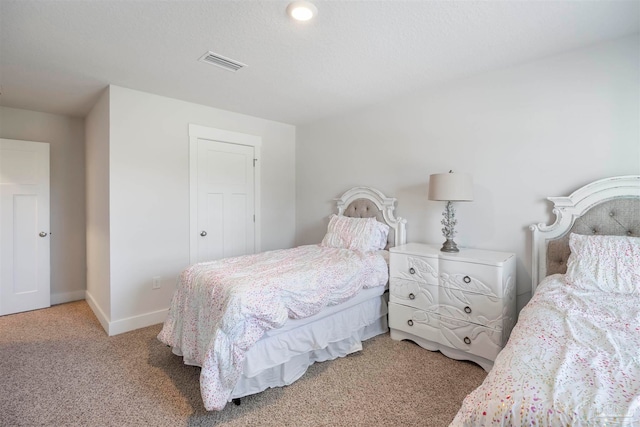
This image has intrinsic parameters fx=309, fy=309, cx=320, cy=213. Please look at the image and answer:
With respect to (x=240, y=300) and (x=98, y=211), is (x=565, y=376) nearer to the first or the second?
(x=240, y=300)

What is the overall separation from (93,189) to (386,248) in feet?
11.1

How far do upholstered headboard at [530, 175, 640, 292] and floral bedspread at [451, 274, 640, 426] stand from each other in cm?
85

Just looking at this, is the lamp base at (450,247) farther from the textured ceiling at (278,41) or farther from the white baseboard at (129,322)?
the white baseboard at (129,322)

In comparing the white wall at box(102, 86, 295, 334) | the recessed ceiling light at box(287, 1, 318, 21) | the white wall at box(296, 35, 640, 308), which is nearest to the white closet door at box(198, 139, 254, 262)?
the white wall at box(102, 86, 295, 334)

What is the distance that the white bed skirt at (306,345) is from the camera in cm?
193

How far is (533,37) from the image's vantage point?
2096mm

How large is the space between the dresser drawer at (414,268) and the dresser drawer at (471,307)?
14cm

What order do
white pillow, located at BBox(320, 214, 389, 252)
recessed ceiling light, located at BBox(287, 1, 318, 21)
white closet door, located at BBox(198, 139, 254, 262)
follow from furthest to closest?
1. white closet door, located at BBox(198, 139, 254, 262)
2. white pillow, located at BBox(320, 214, 389, 252)
3. recessed ceiling light, located at BBox(287, 1, 318, 21)

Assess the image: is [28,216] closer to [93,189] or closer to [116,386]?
[93,189]

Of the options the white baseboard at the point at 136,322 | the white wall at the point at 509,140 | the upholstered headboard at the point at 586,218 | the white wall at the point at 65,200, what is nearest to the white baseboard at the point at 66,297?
the white wall at the point at 65,200

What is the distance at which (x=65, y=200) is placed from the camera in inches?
157

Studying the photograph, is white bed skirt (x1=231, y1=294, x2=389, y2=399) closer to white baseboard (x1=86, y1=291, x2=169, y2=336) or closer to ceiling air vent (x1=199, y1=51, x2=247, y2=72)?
white baseboard (x1=86, y1=291, x2=169, y2=336)

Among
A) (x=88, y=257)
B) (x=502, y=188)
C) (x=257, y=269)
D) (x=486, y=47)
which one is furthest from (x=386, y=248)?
(x=88, y=257)

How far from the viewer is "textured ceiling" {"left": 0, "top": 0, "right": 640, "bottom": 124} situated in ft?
5.88
